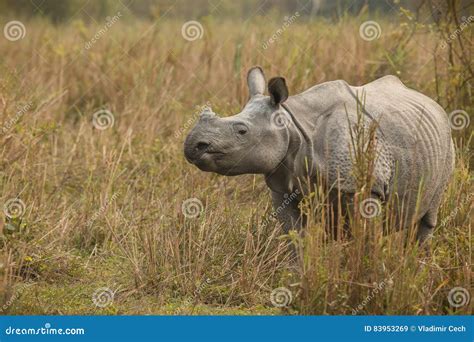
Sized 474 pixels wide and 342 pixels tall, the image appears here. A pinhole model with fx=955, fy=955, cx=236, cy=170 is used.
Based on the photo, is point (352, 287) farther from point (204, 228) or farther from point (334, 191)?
point (204, 228)

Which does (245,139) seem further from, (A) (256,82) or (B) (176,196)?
(B) (176,196)

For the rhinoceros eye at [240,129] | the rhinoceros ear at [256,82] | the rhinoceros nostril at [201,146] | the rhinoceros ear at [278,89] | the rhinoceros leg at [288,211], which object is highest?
the rhinoceros ear at [256,82]

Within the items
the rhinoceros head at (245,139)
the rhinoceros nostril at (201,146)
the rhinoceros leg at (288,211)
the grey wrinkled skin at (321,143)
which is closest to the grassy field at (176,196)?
the rhinoceros leg at (288,211)

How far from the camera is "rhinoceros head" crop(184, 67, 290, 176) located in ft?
17.9

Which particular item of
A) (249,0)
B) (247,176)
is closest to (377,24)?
(247,176)

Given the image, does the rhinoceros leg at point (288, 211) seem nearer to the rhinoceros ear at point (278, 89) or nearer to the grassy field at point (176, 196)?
the grassy field at point (176, 196)

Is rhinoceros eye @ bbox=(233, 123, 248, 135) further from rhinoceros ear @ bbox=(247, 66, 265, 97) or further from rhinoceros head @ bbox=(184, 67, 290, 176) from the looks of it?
rhinoceros ear @ bbox=(247, 66, 265, 97)

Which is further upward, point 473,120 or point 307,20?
point 307,20

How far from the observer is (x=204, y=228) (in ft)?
21.6

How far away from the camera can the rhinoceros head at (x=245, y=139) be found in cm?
545

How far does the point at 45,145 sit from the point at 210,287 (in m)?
3.50

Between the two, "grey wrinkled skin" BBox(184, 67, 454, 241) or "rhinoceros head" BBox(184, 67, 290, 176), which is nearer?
"rhinoceros head" BBox(184, 67, 290, 176)

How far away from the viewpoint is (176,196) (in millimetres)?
7234

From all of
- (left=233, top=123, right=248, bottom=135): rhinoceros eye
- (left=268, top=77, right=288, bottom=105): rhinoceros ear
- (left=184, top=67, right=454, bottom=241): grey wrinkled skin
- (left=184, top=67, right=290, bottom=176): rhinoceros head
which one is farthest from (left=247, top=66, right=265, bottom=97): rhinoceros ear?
(left=233, top=123, right=248, bottom=135): rhinoceros eye
